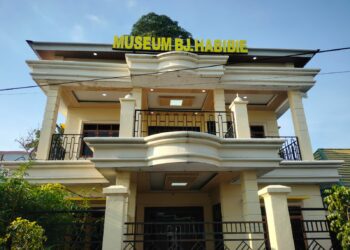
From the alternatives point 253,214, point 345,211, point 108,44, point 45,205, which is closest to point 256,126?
point 253,214

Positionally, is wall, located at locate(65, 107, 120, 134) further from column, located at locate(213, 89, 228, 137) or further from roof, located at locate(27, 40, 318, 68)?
column, located at locate(213, 89, 228, 137)

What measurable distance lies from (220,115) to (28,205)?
484 centimetres

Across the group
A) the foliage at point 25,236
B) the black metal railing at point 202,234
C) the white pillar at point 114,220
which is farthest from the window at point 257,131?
the foliage at point 25,236

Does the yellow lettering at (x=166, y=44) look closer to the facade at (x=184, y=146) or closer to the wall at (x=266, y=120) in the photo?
the facade at (x=184, y=146)

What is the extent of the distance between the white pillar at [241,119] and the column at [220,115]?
0.84 meters

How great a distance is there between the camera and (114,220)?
3.89 meters

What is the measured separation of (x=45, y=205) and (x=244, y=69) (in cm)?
647

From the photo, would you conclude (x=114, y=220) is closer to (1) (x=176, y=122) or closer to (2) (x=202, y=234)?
(2) (x=202, y=234)

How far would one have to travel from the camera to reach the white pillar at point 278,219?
3990 mm

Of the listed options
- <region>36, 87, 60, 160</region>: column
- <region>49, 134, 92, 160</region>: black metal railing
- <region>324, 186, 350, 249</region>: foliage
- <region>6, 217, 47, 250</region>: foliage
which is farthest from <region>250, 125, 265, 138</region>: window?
<region>6, 217, 47, 250</region>: foliage

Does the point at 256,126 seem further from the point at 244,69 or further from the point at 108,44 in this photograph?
the point at 108,44

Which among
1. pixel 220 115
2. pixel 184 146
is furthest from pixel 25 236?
pixel 220 115

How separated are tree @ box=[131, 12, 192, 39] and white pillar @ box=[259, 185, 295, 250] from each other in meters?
14.0

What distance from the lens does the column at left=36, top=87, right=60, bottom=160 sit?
661 centimetres
